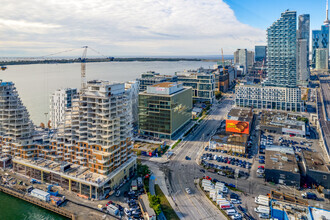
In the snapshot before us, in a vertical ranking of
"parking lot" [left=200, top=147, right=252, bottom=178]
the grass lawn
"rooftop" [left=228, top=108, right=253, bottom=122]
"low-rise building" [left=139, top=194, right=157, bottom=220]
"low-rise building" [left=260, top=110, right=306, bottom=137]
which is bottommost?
the grass lawn

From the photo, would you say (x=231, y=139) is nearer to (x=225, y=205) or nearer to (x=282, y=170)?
(x=282, y=170)

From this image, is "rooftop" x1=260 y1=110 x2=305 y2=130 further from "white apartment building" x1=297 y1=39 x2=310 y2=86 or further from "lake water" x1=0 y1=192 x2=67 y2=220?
"white apartment building" x1=297 y1=39 x2=310 y2=86

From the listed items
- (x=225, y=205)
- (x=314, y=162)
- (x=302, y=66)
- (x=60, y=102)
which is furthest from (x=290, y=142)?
(x=302, y=66)

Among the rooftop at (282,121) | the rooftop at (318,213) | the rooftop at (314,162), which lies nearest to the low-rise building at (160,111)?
the rooftop at (282,121)

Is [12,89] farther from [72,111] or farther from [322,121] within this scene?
[322,121]

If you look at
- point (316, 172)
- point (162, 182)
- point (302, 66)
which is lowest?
point (162, 182)

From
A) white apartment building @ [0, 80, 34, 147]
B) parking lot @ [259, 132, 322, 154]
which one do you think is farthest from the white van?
white apartment building @ [0, 80, 34, 147]

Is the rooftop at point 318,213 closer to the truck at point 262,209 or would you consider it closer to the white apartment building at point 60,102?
the truck at point 262,209
